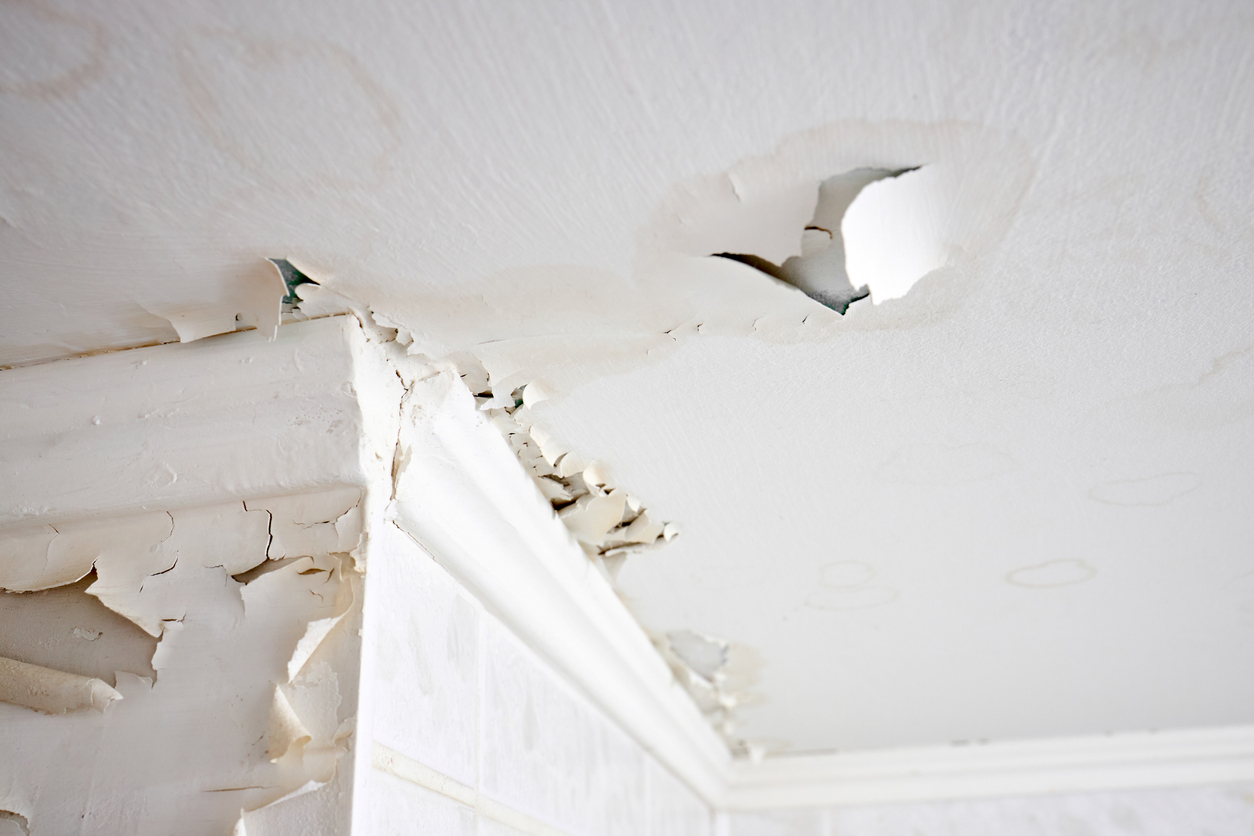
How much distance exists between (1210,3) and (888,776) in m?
2.09

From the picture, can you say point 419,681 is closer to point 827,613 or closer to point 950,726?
point 827,613

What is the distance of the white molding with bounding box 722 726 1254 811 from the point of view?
2.07 m

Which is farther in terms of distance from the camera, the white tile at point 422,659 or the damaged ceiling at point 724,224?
the white tile at point 422,659

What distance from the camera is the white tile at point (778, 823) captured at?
2191mm

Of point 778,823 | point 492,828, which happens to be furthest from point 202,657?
point 778,823

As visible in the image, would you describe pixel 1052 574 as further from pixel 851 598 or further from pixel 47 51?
pixel 47 51

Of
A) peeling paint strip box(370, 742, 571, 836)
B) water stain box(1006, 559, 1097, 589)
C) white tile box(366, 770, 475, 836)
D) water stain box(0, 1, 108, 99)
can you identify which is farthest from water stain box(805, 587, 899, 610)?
water stain box(0, 1, 108, 99)

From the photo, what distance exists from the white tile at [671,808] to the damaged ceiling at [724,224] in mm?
805

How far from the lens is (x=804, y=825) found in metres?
2.19

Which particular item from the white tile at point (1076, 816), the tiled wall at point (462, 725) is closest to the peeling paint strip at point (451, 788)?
the tiled wall at point (462, 725)

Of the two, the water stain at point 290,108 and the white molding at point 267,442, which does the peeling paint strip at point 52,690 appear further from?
the water stain at point 290,108

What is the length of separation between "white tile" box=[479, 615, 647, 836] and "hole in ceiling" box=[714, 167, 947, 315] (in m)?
0.53

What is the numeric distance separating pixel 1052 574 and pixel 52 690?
1.17m

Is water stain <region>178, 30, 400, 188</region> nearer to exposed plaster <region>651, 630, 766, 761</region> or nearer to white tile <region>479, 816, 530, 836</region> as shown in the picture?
white tile <region>479, 816, 530, 836</region>
